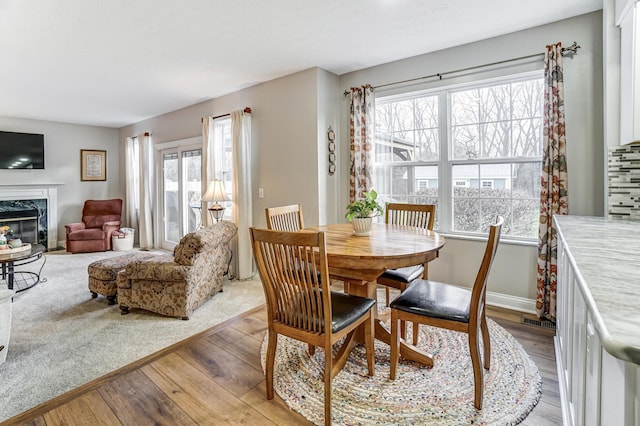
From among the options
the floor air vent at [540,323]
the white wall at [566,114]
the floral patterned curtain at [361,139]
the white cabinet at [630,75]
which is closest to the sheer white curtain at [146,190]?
the floral patterned curtain at [361,139]

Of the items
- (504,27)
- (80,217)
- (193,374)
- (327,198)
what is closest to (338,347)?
(193,374)

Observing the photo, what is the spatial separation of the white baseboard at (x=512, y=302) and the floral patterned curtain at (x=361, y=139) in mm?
1644

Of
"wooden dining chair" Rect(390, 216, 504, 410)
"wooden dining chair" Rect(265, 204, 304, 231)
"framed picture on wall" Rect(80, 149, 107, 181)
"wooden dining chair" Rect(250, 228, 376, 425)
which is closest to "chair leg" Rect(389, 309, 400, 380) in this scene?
"wooden dining chair" Rect(390, 216, 504, 410)

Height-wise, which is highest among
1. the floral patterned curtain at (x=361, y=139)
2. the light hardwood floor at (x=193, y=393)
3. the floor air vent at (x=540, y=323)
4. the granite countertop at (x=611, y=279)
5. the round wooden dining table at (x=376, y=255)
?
the floral patterned curtain at (x=361, y=139)

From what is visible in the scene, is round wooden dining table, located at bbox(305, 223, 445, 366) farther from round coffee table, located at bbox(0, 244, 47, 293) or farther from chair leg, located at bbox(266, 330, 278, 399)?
round coffee table, located at bbox(0, 244, 47, 293)

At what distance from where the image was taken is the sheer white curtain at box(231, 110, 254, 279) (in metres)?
4.24

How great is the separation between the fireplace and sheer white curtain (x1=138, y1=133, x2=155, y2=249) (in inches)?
73.6

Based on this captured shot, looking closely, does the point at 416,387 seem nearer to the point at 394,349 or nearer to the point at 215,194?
the point at 394,349

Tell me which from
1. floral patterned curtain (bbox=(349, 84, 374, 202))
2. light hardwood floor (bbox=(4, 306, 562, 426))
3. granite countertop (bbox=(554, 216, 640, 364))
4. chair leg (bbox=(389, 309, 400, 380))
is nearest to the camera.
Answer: granite countertop (bbox=(554, 216, 640, 364))

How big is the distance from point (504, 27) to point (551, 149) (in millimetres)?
1127

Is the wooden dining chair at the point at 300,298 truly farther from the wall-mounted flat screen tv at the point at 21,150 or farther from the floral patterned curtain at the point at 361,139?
the wall-mounted flat screen tv at the point at 21,150

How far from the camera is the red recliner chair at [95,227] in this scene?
19.5ft

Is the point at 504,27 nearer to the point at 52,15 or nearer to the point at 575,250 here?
the point at 575,250

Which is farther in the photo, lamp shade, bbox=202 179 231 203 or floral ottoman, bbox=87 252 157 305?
lamp shade, bbox=202 179 231 203
